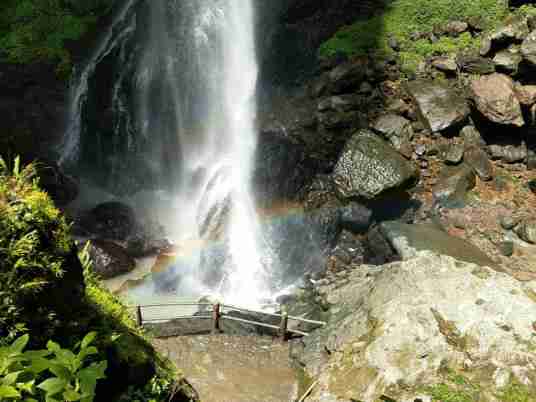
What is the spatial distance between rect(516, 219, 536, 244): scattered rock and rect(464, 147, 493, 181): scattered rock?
208cm

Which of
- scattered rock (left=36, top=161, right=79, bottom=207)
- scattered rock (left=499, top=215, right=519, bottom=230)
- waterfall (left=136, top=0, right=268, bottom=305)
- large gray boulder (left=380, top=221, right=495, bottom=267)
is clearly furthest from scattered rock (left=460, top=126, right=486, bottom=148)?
scattered rock (left=36, top=161, right=79, bottom=207)

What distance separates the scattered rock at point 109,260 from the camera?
47.1 feet

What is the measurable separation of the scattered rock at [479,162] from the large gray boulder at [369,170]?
7.07 ft

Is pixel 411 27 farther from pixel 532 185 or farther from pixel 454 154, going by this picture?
pixel 532 185

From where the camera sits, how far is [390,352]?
Result: 643cm

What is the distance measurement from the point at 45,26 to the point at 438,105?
2129 cm

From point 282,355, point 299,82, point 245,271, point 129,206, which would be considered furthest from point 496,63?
point 129,206

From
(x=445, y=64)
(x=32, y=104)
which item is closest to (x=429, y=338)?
(x=445, y=64)

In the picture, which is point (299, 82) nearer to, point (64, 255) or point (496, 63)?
point (496, 63)

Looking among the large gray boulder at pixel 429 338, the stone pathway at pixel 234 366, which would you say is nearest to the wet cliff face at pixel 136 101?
the stone pathway at pixel 234 366

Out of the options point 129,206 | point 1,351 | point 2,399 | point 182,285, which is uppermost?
point 1,351

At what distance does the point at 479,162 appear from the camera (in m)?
15.0

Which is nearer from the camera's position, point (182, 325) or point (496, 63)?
point (182, 325)

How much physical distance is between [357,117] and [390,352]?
36.1 ft
